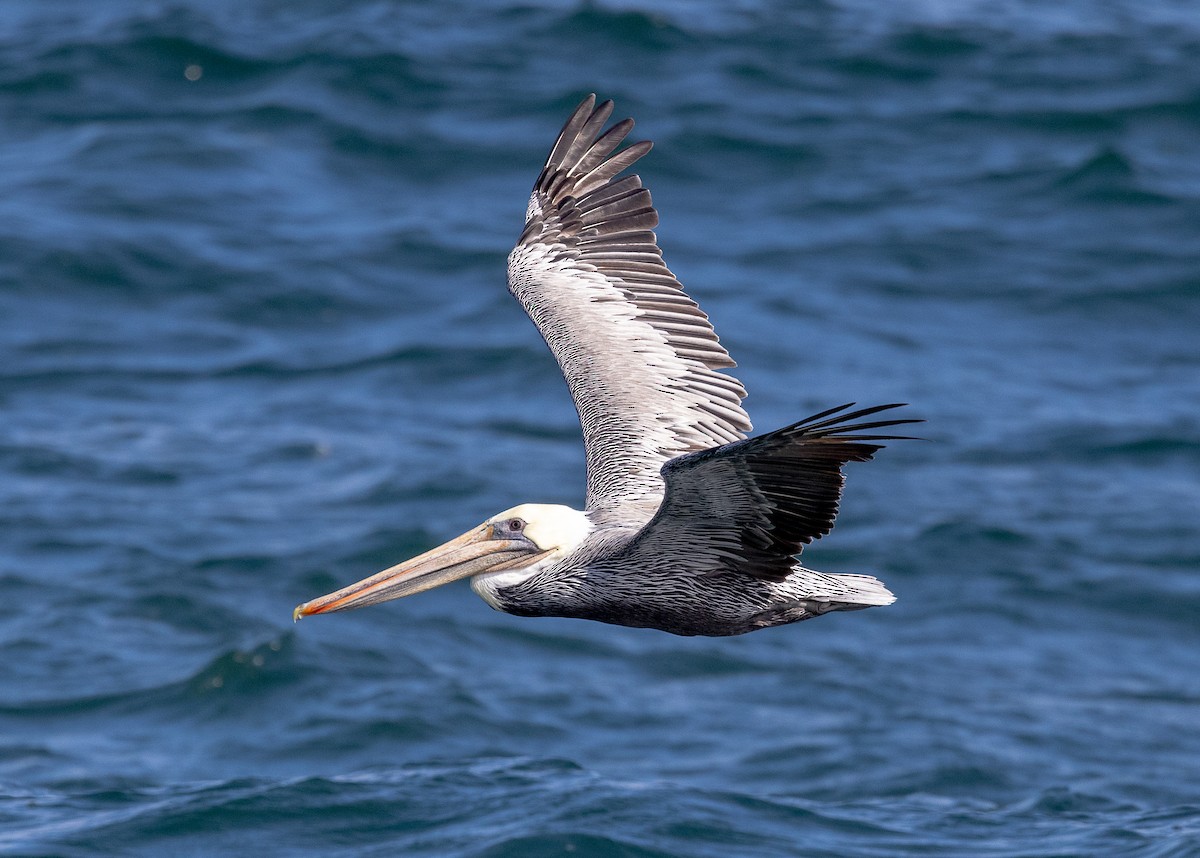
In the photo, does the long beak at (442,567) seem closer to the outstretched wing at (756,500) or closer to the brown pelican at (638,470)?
the brown pelican at (638,470)

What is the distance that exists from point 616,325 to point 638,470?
1.15 meters

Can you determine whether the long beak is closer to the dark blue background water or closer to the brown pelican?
the brown pelican

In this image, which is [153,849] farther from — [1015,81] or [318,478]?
[1015,81]

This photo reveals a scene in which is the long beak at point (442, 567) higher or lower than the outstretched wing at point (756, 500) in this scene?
lower

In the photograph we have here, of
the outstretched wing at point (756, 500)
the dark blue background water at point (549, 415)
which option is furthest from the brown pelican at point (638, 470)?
the dark blue background water at point (549, 415)

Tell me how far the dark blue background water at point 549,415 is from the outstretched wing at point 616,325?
11.7 ft

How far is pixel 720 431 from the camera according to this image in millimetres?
9578

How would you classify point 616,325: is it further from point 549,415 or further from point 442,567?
point 549,415

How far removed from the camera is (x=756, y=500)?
24.7ft

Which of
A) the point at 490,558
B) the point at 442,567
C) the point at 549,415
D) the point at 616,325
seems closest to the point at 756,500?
the point at 490,558

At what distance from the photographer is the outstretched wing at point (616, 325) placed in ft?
30.8

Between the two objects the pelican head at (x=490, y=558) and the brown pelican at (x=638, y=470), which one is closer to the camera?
the brown pelican at (x=638, y=470)

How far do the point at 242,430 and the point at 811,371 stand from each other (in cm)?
599

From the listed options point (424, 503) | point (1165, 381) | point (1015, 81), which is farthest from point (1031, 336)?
point (424, 503)
